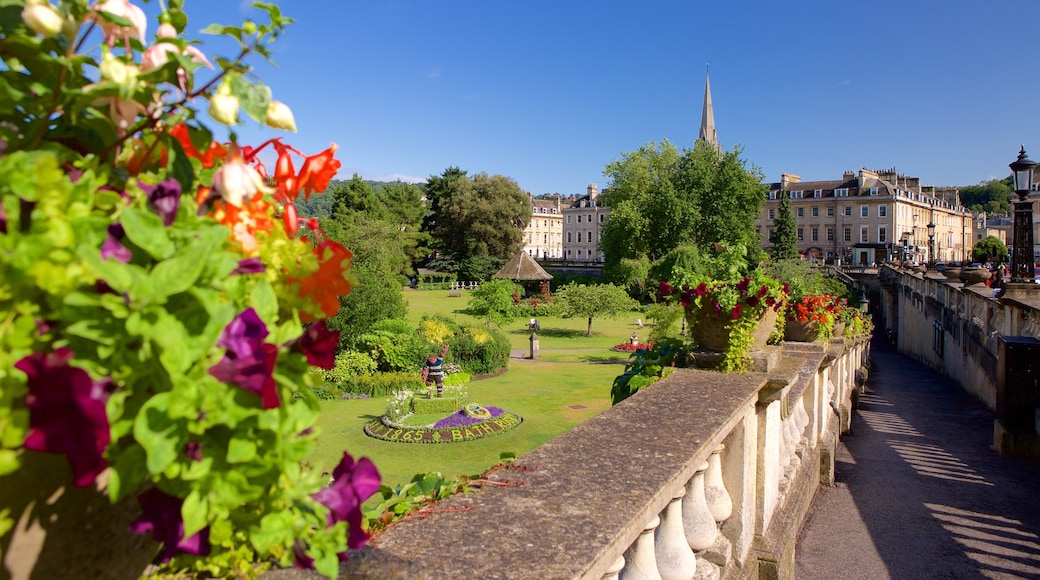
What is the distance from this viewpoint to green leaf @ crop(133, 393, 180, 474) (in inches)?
40.9

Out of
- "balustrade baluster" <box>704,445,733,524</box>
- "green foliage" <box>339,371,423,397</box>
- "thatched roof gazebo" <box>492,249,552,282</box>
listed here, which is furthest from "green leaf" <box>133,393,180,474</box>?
"thatched roof gazebo" <box>492,249,552,282</box>

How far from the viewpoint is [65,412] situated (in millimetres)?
1032

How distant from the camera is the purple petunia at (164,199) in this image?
3.87 feet

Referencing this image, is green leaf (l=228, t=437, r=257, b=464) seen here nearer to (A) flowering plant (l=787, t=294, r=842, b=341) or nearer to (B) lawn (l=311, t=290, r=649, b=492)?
(B) lawn (l=311, t=290, r=649, b=492)

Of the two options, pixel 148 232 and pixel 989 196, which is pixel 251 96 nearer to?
pixel 148 232

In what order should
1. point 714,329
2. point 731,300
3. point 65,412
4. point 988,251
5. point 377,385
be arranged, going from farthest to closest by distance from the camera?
point 988,251
point 377,385
point 714,329
point 731,300
point 65,412

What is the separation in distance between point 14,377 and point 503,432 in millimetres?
16874

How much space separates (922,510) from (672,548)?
18.5ft

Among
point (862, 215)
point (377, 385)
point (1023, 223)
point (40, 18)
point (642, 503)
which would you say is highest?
point (862, 215)

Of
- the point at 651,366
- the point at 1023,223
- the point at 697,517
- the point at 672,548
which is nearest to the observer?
the point at 672,548

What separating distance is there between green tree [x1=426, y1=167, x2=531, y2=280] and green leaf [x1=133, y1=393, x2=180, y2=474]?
230 ft

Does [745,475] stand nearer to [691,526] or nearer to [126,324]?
[691,526]

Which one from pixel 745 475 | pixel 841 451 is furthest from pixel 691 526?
pixel 841 451

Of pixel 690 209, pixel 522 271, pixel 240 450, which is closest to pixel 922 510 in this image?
pixel 240 450
